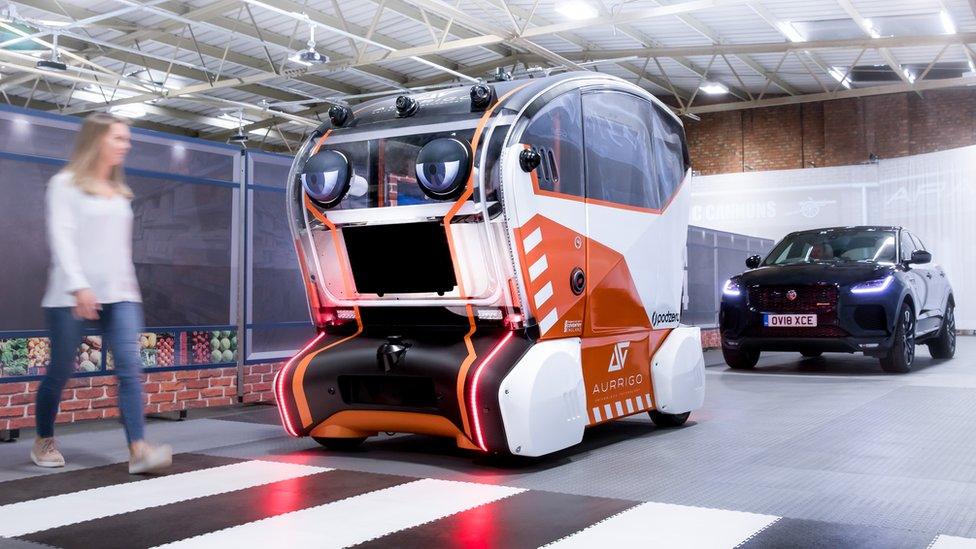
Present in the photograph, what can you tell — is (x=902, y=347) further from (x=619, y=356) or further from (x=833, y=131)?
(x=833, y=131)

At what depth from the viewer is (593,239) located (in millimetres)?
5117

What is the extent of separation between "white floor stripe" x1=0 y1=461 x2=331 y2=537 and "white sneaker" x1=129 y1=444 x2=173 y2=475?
7 centimetres

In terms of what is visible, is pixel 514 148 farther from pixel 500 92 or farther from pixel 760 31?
pixel 760 31

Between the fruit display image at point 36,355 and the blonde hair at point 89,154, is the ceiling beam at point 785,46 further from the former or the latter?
the blonde hair at point 89,154

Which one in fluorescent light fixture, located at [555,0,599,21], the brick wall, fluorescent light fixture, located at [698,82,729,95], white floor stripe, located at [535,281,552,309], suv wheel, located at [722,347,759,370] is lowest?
suv wheel, located at [722,347,759,370]

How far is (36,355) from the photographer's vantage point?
6.08 m

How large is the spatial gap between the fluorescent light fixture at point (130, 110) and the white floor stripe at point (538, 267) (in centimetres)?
2150

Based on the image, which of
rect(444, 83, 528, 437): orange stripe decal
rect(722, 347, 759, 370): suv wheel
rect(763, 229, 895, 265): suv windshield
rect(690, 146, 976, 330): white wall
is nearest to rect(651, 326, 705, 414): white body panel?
rect(444, 83, 528, 437): orange stripe decal

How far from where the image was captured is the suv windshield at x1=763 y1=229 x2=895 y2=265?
10.1 metres

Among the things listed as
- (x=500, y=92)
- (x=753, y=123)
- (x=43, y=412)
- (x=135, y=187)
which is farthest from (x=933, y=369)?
(x=753, y=123)

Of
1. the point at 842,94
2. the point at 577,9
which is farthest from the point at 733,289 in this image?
the point at 842,94

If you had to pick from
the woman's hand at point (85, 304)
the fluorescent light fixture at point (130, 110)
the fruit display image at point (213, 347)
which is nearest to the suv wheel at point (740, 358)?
the fruit display image at point (213, 347)

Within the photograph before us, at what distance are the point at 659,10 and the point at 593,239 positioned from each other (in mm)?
10740

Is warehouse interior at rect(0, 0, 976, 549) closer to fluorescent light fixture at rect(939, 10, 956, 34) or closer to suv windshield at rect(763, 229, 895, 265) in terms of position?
suv windshield at rect(763, 229, 895, 265)
